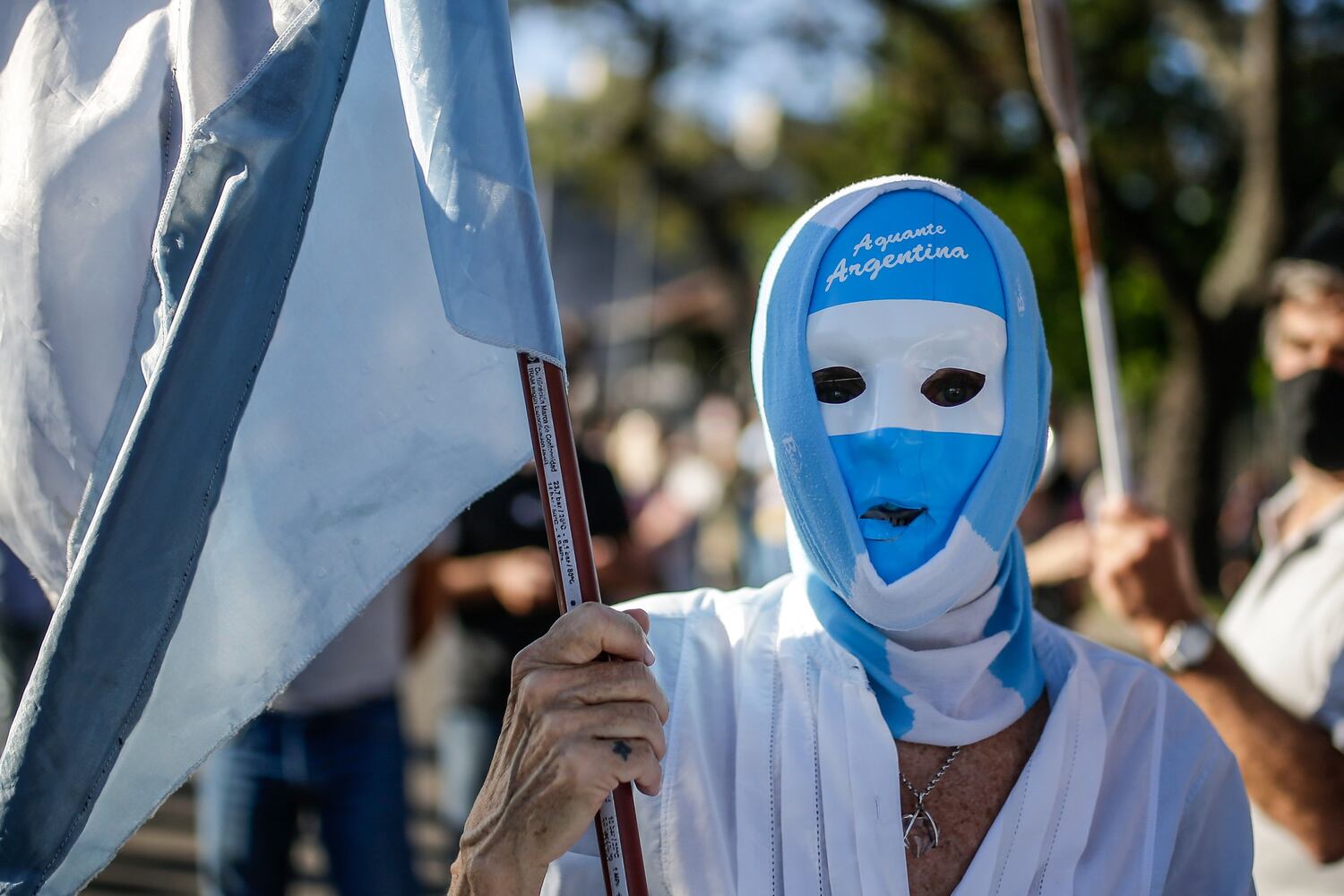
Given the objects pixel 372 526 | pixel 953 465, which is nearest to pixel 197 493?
pixel 372 526

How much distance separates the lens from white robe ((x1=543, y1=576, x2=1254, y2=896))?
5.20 ft

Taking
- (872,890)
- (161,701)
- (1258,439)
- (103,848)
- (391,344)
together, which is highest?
(391,344)

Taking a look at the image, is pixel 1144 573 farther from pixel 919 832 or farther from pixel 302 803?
pixel 302 803

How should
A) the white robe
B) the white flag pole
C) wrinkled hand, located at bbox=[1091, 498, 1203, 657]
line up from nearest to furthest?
the white robe → wrinkled hand, located at bbox=[1091, 498, 1203, 657] → the white flag pole

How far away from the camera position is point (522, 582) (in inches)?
145

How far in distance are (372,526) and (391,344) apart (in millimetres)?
228

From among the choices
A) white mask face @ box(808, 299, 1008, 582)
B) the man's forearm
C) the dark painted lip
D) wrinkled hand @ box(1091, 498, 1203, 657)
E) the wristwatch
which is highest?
white mask face @ box(808, 299, 1008, 582)

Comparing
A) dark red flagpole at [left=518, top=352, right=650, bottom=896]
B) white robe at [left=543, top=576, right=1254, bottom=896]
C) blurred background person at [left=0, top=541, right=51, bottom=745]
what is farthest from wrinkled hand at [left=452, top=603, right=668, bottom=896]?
blurred background person at [left=0, top=541, right=51, bottom=745]

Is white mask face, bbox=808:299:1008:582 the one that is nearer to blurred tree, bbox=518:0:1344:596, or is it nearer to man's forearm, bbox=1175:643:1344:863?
man's forearm, bbox=1175:643:1344:863

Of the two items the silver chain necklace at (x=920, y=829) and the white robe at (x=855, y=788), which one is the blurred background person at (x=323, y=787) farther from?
the silver chain necklace at (x=920, y=829)

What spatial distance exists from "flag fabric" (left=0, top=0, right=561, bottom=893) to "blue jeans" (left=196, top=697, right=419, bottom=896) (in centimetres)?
152

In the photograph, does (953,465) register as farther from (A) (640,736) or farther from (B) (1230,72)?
(B) (1230,72)

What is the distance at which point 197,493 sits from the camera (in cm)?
139

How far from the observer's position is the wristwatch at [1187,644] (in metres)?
2.26
